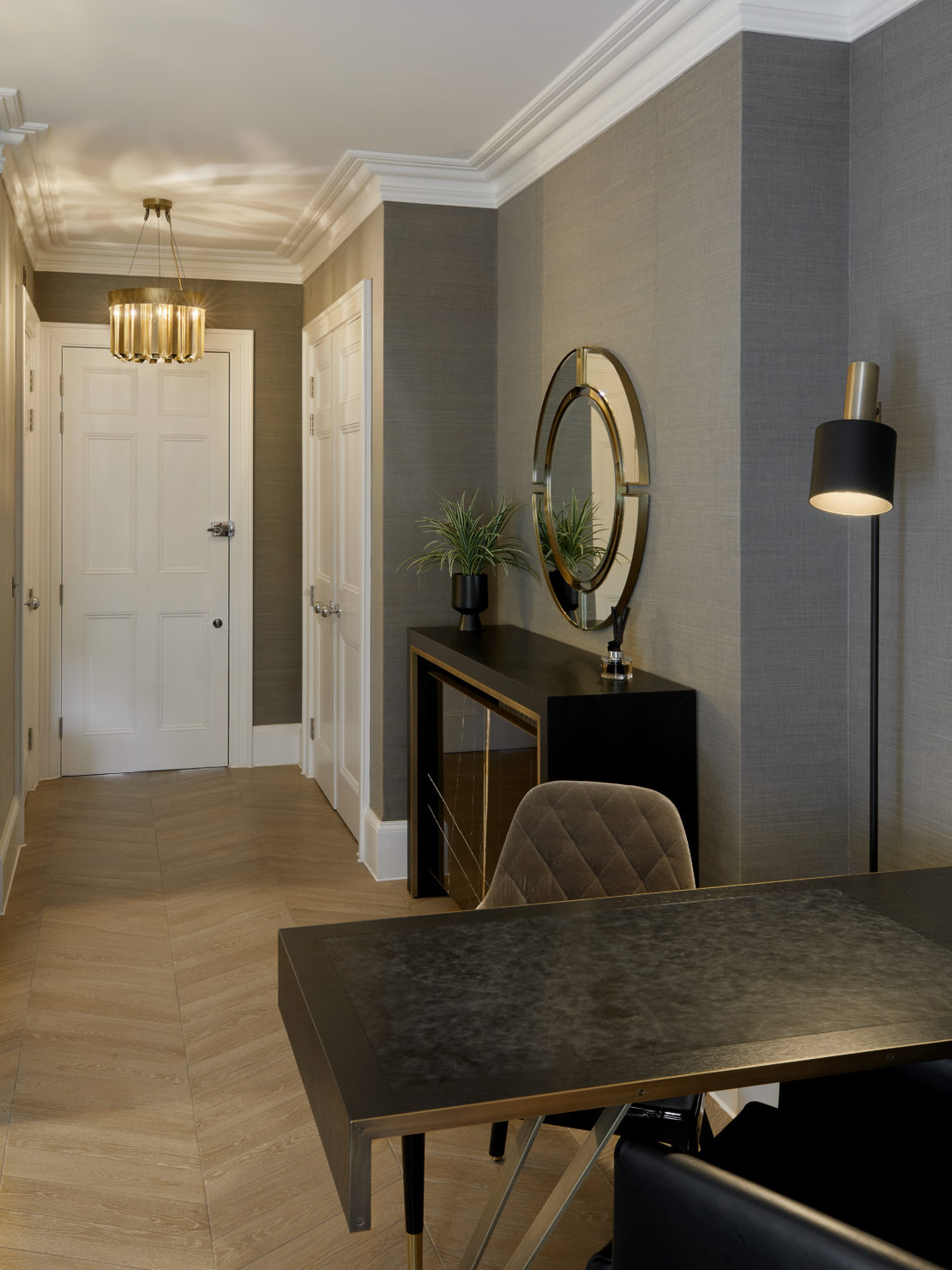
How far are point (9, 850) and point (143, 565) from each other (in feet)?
6.53

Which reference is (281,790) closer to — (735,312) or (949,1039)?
(735,312)

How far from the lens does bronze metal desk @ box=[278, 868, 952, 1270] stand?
1.22 meters

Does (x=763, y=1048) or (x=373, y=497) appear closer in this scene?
(x=763, y=1048)

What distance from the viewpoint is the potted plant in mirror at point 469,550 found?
3.93 meters

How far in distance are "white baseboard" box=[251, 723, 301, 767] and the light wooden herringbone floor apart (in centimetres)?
133

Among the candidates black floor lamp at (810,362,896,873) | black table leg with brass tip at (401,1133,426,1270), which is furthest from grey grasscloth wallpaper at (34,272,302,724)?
black table leg with brass tip at (401,1133,426,1270)

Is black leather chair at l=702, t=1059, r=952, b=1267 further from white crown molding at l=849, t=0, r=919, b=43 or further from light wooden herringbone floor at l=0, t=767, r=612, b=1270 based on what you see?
white crown molding at l=849, t=0, r=919, b=43

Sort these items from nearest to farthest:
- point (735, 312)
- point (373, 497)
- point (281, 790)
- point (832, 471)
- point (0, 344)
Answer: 1. point (832, 471)
2. point (735, 312)
3. point (0, 344)
4. point (373, 497)
5. point (281, 790)

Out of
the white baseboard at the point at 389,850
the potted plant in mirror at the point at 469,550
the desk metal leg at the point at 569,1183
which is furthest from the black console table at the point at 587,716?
the desk metal leg at the point at 569,1183

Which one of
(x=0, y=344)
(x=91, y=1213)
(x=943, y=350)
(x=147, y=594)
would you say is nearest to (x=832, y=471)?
(x=943, y=350)

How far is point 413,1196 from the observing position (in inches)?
75.2

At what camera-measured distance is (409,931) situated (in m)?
1.66

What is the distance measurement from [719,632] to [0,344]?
276 centimetres

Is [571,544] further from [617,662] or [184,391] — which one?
[184,391]
